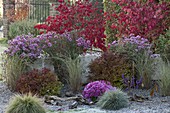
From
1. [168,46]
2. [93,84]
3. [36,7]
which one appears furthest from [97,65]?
[36,7]

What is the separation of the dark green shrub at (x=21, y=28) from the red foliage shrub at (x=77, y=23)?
827 centimetres

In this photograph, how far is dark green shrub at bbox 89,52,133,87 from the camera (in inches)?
315

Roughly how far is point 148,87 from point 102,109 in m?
2.21

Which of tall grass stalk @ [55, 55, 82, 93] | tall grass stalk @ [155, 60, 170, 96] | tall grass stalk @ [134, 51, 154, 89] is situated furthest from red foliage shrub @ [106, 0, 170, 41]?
tall grass stalk @ [55, 55, 82, 93]

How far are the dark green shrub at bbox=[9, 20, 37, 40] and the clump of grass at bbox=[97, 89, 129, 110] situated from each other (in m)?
13.5

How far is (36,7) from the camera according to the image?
2278cm

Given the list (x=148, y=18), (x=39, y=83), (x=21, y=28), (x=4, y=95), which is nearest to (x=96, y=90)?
(x=39, y=83)

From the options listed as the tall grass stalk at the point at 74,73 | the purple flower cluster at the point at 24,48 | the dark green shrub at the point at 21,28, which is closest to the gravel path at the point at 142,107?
the purple flower cluster at the point at 24,48

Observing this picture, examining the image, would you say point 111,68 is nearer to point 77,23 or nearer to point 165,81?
point 165,81

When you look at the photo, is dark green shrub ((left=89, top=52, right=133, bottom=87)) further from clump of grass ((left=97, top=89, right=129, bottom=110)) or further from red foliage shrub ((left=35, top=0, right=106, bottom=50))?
red foliage shrub ((left=35, top=0, right=106, bottom=50))

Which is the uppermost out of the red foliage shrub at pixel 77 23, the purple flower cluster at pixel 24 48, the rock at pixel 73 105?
the red foliage shrub at pixel 77 23

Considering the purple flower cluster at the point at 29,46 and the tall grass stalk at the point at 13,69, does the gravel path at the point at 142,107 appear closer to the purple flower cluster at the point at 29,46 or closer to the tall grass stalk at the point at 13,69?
the tall grass stalk at the point at 13,69

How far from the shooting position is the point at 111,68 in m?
8.01

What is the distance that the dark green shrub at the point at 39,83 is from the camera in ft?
24.5
